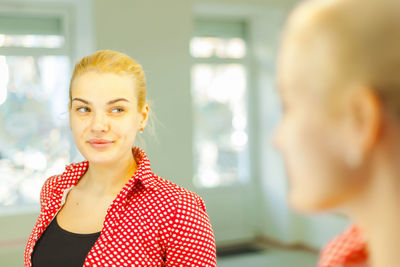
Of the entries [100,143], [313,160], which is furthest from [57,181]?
[313,160]

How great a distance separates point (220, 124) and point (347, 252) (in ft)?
20.8

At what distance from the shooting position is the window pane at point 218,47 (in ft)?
22.2

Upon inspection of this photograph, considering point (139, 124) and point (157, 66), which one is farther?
point (157, 66)

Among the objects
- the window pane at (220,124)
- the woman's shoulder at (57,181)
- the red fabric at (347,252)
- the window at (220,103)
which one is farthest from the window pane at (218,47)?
the red fabric at (347,252)

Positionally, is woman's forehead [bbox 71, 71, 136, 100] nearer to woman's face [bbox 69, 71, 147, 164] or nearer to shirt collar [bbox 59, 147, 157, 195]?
woman's face [bbox 69, 71, 147, 164]

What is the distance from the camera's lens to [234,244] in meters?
6.58

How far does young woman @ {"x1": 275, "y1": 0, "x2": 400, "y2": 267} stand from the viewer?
0.42 metres

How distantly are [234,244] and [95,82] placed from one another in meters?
5.42

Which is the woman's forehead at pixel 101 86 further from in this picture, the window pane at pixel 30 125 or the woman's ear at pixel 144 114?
the window pane at pixel 30 125

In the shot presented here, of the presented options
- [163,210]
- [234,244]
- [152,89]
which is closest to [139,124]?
[163,210]

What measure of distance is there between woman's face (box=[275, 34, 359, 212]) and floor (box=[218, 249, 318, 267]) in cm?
513

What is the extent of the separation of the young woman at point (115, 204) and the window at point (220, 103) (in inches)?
206

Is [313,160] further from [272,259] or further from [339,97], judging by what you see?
[272,259]

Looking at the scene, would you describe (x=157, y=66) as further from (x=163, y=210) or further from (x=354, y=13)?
(x=354, y=13)
